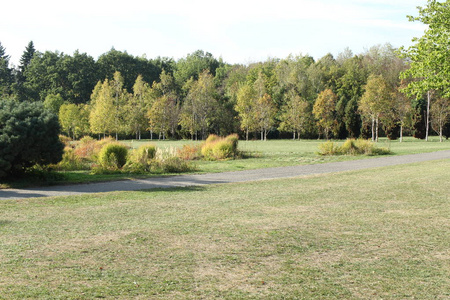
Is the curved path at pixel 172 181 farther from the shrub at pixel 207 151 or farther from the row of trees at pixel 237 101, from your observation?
the row of trees at pixel 237 101

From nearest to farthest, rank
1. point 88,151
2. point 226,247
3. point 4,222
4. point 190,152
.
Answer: point 226,247 → point 4,222 → point 88,151 → point 190,152

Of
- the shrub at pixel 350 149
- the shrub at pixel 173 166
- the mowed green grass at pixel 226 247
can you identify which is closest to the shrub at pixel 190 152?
the shrub at pixel 173 166

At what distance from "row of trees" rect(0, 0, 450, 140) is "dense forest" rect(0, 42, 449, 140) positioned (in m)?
0.15

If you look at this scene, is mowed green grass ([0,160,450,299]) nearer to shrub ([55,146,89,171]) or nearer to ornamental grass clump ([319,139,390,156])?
shrub ([55,146,89,171])

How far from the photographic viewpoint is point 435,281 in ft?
15.4

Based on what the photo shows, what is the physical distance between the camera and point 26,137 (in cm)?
1280

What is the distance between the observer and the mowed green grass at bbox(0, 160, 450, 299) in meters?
4.41

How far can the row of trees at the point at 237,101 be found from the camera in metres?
56.2

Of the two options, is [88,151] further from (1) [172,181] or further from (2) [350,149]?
(2) [350,149]

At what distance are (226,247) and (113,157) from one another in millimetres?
12456

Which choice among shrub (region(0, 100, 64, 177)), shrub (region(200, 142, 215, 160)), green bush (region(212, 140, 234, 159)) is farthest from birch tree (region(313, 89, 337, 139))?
shrub (region(0, 100, 64, 177))

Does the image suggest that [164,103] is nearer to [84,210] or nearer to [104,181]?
[104,181]

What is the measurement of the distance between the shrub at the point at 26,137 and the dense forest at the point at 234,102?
140 feet

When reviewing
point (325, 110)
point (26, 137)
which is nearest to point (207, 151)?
point (26, 137)
